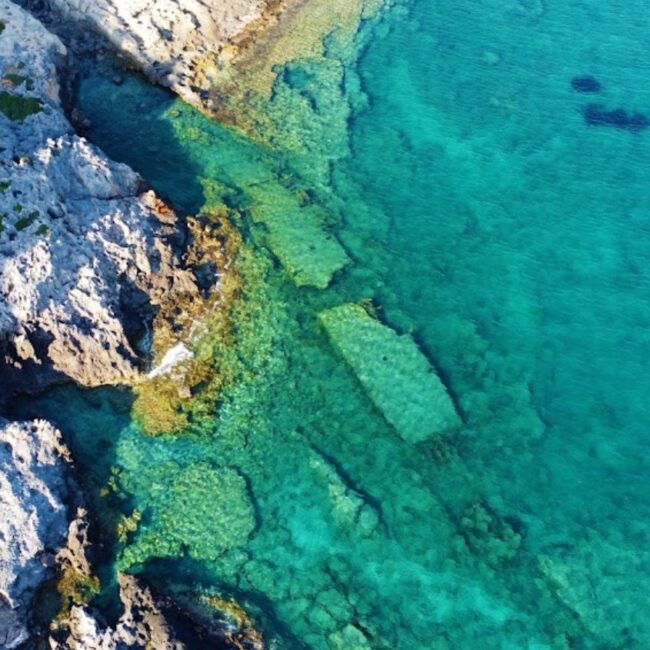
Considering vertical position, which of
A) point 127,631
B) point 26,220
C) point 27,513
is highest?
point 26,220

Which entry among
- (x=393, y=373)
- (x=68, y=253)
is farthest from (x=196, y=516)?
(x=68, y=253)

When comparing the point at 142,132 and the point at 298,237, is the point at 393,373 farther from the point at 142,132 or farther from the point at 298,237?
the point at 142,132

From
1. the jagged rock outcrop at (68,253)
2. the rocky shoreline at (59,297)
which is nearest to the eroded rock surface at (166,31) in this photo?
the rocky shoreline at (59,297)

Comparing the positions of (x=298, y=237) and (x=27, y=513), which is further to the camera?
(x=298, y=237)

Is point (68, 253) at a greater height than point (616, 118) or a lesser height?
lesser

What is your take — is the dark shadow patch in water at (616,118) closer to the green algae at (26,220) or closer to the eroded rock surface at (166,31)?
the eroded rock surface at (166,31)

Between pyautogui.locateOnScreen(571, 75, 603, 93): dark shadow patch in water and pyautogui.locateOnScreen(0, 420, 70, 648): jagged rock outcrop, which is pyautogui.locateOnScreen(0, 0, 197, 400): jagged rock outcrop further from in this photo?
pyautogui.locateOnScreen(571, 75, 603, 93): dark shadow patch in water
